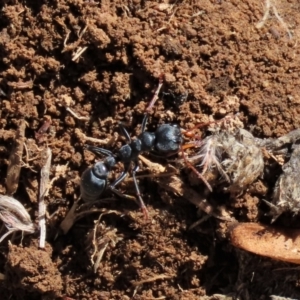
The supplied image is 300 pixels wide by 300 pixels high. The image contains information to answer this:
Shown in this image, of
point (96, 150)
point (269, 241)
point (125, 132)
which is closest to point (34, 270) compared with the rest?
point (96, 150)

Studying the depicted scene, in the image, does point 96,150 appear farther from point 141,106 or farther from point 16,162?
point 16,162

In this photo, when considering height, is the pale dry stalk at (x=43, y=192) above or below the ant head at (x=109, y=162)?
below

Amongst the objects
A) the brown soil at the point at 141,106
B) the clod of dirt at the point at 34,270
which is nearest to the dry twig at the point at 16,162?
the brown soil at the point at 141,106

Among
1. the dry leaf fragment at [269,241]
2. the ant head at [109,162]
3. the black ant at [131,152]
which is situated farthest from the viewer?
the ant head at [109,162]

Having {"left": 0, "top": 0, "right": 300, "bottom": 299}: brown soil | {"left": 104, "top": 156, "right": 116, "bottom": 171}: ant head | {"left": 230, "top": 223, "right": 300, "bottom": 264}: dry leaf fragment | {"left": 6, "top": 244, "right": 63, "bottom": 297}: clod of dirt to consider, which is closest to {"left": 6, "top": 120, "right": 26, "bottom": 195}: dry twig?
{"left": 0, "top": 0, "right": 300, "bottom": 299}: brown soil

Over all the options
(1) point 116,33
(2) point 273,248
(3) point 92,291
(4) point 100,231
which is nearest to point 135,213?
(4) point 100,231

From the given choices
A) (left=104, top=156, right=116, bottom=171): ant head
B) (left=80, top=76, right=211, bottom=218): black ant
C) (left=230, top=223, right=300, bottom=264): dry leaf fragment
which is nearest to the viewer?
(left=230, top=223, right=300, bottom=264): dry leaf fragment

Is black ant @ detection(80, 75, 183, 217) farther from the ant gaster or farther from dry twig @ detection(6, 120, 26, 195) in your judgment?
dry twig @ detection(6, 120, 26, 195)

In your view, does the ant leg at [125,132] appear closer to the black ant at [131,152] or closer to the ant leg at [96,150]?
the black ant at [131,152]

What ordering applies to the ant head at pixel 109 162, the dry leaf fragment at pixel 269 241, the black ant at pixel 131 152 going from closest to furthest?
the dry leaf fragment at pixel 269 241 < the black ant at pixel 131 152 < the ant head at pixel 109 162

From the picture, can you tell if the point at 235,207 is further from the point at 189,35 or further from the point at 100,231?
the point at 189,35
